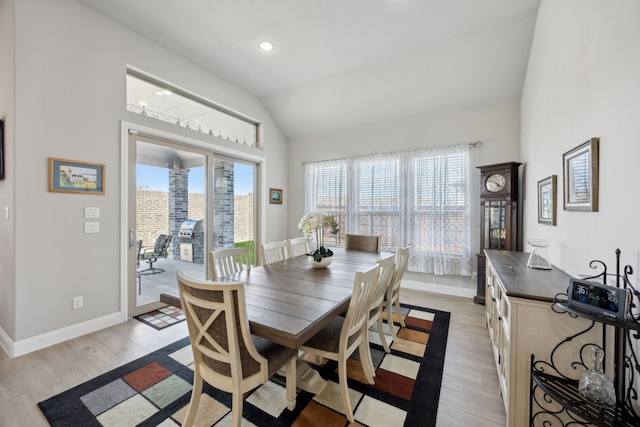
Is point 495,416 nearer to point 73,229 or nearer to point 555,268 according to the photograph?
point 555,268

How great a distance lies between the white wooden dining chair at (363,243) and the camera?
11.7ft

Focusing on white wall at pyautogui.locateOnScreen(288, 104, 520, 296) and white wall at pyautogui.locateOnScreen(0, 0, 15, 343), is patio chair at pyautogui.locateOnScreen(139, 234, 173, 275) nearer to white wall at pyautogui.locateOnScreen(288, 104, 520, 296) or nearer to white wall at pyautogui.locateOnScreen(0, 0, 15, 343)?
white wall at pyautogui.locateOnScreen(0, 0, 15, 343)

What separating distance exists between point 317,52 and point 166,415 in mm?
3879

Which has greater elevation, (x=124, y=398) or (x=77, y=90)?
(x=77, y=90)

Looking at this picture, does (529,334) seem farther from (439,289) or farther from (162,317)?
(162,317)

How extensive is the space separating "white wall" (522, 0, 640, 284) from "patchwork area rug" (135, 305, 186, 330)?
358 centimetres

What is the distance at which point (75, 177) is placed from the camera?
8.38ft

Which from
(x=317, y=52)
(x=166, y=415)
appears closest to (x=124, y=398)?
(x=166, y=415)

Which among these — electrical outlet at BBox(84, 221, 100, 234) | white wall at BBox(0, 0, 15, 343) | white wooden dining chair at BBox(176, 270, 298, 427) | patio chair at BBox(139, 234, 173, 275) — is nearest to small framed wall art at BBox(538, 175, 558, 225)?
white wooden dining chair at BBox(176, 270, 298, 427)

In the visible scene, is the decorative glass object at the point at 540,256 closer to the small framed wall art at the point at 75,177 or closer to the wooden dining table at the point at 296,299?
the wooden dining table at the point at 296,299

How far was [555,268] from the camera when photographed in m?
1.94

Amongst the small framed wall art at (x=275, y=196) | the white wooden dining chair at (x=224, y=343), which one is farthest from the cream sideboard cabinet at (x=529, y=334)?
the small framed wall art at (x=275, y=196)

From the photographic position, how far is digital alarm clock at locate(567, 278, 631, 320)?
0.96m

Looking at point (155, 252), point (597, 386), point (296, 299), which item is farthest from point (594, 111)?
point (155, 252)
